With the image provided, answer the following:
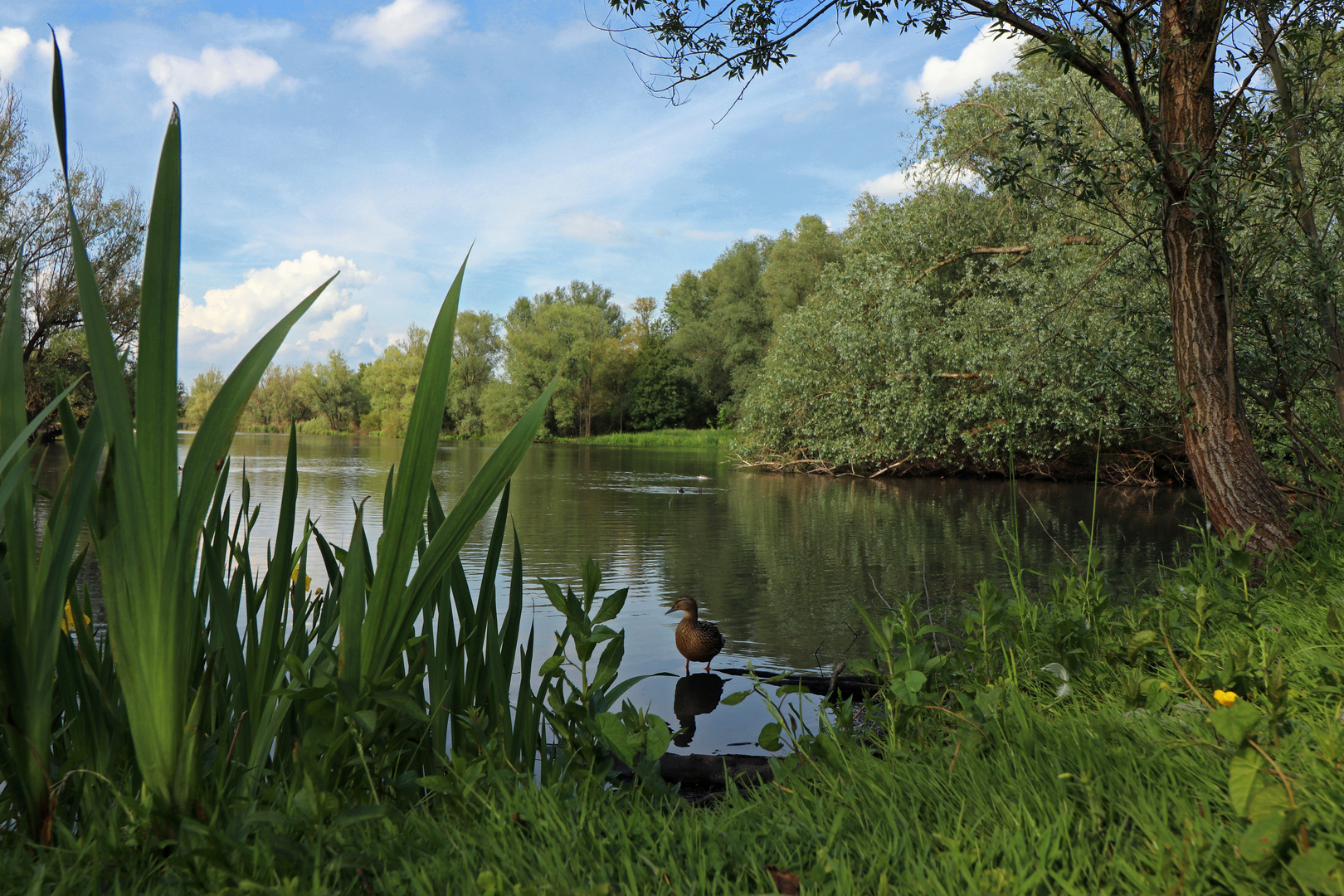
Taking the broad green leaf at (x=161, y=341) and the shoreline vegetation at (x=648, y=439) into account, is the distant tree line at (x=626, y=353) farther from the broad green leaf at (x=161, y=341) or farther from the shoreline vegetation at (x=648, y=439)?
the broad green leaf at (x=161, y=341)

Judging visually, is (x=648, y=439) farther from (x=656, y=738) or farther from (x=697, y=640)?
(x=656, y=738)

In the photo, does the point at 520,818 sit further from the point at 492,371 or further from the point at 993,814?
the point at 492,371

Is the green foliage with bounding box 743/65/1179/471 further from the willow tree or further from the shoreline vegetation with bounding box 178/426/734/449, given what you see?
the shoreline vegetation with bounding box 178/426/734/449

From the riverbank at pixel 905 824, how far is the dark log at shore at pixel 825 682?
117 cm

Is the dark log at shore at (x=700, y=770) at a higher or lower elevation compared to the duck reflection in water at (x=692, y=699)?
higher

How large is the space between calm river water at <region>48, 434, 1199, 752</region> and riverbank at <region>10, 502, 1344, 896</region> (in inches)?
29.0

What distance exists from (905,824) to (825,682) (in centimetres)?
249

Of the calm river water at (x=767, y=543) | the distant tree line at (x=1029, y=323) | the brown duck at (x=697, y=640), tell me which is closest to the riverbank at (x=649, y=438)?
the distant tree line at (x=1029, y=323)

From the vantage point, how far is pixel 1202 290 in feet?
13.8

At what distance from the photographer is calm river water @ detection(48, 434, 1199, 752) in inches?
203

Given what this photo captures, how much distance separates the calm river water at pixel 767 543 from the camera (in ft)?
17.0

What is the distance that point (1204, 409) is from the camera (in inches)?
166

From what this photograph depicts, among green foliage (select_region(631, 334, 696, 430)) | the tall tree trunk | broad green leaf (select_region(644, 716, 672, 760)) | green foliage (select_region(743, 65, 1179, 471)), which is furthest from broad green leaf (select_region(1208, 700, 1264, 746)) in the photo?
green foliage (select_region(631, 334, 696, 430))

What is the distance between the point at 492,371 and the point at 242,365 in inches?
2568
